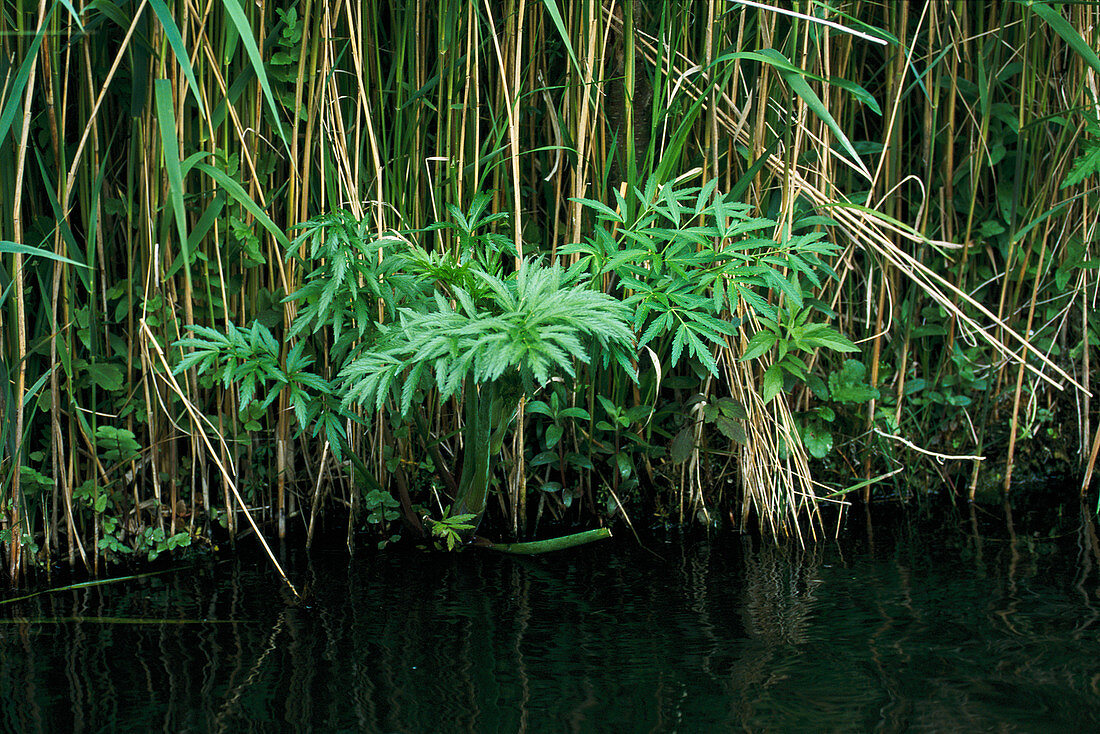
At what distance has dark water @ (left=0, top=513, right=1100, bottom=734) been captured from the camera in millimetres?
1251

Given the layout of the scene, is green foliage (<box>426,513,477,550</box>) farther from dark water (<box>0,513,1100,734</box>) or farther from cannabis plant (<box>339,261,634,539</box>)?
cannabis plant (<box>339,261,634,539</box>)

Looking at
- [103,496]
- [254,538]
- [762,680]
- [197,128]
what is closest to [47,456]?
[103,496]

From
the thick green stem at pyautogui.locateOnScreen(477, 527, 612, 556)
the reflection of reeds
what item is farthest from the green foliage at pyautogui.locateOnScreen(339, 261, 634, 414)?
the thick green stem at pyautogui.locateOnScreen(477, 527, 612, 556)

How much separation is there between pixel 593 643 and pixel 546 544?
0.43 m

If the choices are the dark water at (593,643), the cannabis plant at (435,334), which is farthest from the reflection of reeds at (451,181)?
the dark water at (593,643)

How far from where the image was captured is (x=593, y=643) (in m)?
1.47

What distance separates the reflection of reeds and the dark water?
244 mm

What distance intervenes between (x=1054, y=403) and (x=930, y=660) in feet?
3.90

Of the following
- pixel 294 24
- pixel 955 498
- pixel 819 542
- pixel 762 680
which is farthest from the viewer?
pixel 955 498

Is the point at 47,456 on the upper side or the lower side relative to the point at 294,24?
lower

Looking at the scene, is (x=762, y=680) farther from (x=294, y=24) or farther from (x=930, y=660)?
(x=294, y=24)

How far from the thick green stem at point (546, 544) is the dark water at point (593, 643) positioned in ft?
0.09

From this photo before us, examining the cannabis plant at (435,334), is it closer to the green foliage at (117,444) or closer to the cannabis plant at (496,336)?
the cannabis plant at (496,336)

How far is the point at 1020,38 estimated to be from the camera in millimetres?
2217
